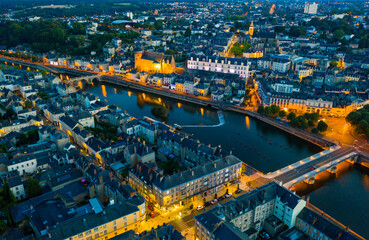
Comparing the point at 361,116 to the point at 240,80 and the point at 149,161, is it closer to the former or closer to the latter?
the point at 240,80

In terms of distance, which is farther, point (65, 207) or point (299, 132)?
point (299, 132)

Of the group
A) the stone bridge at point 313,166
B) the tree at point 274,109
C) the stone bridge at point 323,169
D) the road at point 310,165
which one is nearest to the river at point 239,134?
the stone bridge at point 313,166

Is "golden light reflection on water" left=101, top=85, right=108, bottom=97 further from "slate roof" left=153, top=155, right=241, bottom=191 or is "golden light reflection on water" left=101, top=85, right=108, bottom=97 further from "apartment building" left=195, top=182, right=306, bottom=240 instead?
"apartment building" left=195, top=182, right=306, bottom=240

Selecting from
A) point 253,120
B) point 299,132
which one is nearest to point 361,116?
point 299,132

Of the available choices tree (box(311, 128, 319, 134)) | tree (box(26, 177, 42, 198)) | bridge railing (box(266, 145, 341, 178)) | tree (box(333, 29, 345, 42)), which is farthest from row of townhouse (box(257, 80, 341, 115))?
tree (box(333, 29, 345, 42))

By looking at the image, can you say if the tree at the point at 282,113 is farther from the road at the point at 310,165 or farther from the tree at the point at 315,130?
the road at the point at 310,165

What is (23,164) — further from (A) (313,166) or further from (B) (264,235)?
(A) (313,166)
